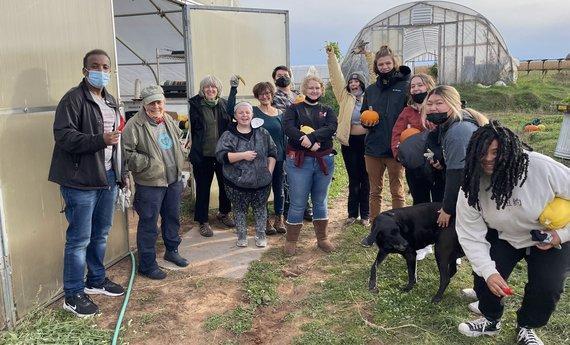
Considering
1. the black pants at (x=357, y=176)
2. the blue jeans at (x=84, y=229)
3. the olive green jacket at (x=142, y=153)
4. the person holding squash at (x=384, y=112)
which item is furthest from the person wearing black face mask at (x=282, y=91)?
the blue jeans at (x=84, y=229)

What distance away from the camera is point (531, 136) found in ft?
37.2

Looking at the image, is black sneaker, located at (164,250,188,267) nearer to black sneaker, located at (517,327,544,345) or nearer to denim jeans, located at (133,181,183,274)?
denim jeans, located at (133,181,183,274)

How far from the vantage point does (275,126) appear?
203 inches

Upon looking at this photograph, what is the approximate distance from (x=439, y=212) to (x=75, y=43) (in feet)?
10.6

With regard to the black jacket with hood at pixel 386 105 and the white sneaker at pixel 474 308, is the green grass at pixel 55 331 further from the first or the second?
the black jacket with hood at pixel 386 105

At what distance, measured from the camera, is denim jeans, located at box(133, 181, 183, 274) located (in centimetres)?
404

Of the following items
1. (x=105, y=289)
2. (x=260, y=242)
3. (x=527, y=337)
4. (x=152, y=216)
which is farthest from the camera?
(x=260, y=242)

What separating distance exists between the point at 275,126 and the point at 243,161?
66 cm

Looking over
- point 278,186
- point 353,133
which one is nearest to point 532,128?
point 353,133

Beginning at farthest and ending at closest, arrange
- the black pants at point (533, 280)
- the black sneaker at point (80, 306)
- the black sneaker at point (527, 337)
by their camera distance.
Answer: the black sneaker at point (80, 306) < the black sneaker at point (527, 337) < the black pants at point (533, 280)

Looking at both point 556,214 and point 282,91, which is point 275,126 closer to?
point 282,91

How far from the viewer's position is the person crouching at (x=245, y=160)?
4660 millimetres

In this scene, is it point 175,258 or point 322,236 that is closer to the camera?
point 175,258

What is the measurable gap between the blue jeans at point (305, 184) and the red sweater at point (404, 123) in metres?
0.66
